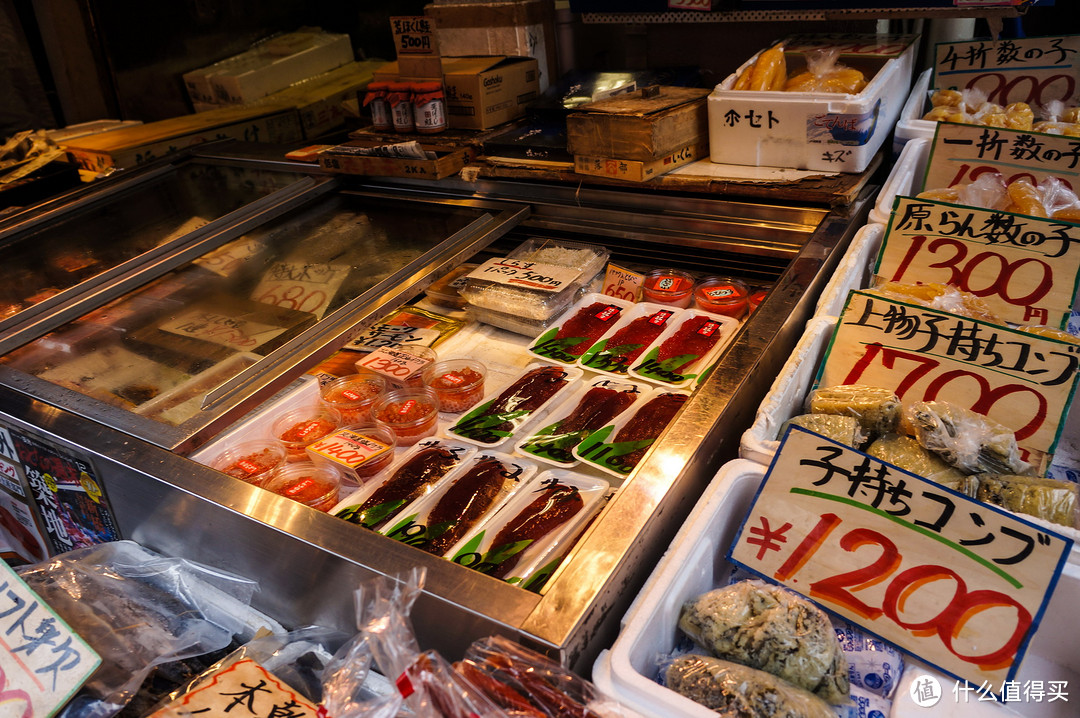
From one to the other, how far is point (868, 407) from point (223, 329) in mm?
1798

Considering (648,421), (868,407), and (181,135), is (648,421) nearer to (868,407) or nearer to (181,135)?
(868,407)

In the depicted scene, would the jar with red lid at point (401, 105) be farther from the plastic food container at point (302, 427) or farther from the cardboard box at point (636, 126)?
the plastic food container at point (302, 427)

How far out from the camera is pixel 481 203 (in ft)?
9.07

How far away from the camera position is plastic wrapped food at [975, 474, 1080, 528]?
1306 millimetres

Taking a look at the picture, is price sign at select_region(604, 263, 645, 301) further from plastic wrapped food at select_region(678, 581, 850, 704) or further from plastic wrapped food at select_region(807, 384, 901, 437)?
plastic wrapped food at select_region(678, 581, 850, 704)

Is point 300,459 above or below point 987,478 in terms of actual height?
below

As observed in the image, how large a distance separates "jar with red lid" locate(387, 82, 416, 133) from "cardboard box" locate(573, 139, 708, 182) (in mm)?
917

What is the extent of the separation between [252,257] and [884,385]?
211 centimetres

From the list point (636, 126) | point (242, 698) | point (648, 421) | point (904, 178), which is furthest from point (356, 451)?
point (904, 178)

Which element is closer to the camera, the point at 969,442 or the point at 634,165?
the point at 969,442

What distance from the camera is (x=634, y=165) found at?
2.39 metres

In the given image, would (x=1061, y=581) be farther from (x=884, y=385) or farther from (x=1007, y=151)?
(x=1007, y=151)

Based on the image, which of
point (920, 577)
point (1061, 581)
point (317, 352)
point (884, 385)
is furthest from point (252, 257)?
point (1061, 581)

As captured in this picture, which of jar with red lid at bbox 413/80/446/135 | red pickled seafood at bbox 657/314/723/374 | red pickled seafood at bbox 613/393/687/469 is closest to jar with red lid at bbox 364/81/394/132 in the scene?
jar with red lid at bbox 413/80/446/135
